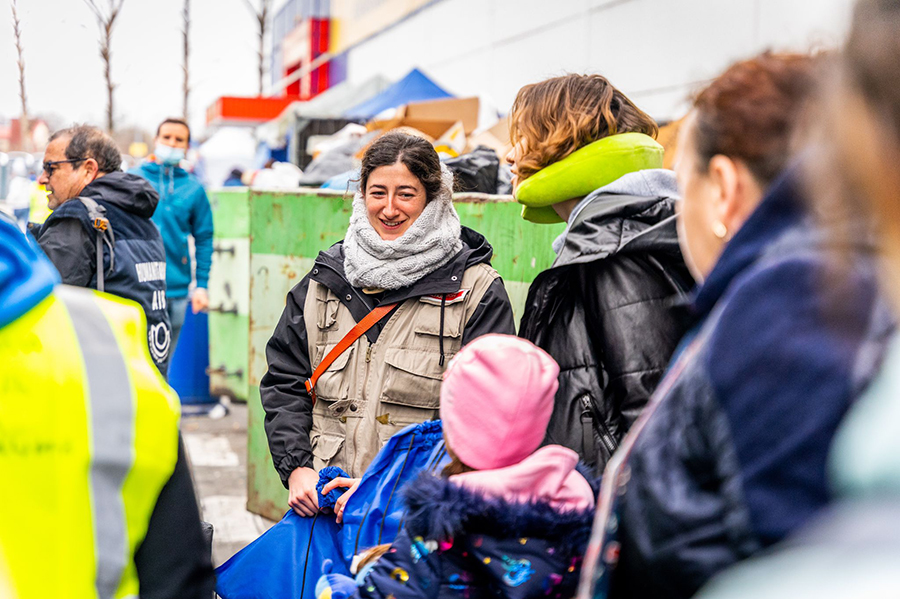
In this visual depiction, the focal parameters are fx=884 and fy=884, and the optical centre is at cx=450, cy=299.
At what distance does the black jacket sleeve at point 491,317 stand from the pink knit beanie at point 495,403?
94 cm

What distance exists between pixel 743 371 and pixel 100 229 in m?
4.15

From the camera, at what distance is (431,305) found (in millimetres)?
2871

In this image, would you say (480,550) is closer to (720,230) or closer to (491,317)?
(720,230)

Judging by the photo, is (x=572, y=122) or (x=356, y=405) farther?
(x=356, y=405)

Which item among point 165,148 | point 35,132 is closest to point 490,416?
point 165,148

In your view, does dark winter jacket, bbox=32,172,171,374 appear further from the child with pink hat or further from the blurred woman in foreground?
the blurred woman in foreground

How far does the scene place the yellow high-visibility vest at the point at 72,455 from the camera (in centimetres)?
121

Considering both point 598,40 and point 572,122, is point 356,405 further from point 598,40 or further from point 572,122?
point 598,40

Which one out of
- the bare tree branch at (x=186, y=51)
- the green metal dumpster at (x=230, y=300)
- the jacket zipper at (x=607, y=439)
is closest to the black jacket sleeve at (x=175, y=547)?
the jacket zipper at (x=607, y=439)

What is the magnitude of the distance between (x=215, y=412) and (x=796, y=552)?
7903 millimetres

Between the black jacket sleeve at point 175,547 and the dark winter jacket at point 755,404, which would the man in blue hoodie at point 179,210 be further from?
the dark winter jacket at point 755,404

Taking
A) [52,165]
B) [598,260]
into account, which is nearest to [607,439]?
[598,260]

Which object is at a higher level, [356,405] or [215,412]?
[356,405]

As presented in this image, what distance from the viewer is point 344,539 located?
2.43 m
